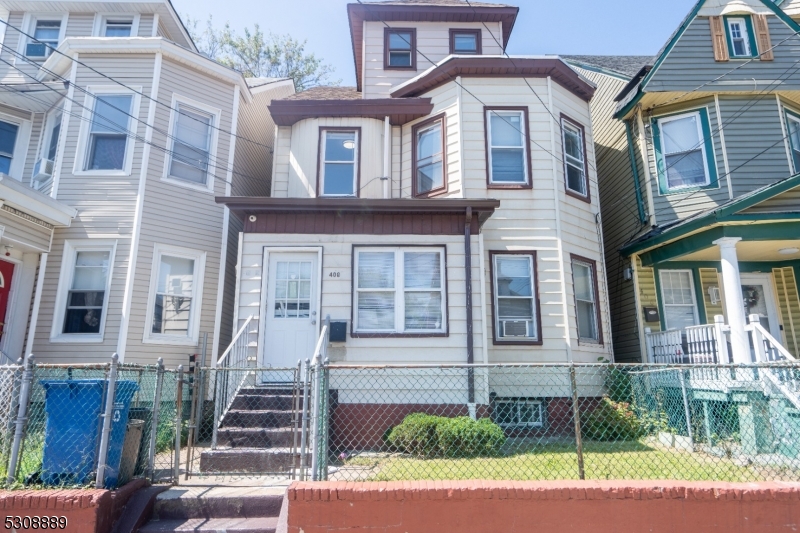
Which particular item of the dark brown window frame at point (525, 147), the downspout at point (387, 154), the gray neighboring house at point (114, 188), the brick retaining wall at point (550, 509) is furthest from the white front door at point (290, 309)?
the brick retaining wall at point (550, 509)

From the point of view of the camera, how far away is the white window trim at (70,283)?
977 cm

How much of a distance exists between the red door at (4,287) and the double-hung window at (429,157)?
774 centimetres

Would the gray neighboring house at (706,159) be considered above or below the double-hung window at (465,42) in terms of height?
below

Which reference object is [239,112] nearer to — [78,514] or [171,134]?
[171,134]

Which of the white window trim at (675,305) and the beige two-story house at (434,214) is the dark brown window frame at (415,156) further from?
the white window trim at (675,305)

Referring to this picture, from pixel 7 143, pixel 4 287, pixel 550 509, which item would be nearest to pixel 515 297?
pixel 550 509

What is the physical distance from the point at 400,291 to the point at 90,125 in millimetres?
7296

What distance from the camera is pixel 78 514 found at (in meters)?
4.54

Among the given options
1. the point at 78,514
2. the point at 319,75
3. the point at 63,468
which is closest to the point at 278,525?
the point at 78,514

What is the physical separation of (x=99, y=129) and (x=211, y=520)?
8907mm

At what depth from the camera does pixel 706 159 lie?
11.2 m

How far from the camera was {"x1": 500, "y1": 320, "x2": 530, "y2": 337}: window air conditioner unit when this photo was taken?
32.5 ft

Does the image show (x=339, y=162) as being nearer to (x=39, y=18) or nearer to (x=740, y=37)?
(x=39, y=18)

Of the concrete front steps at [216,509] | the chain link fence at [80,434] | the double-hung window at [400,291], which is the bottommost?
the concrete front steps at [216,509]
